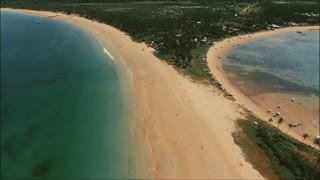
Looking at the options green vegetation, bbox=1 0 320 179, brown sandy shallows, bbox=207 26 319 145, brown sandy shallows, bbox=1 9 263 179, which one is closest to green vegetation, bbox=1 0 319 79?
green vegetation, bbox=1 0 320 179

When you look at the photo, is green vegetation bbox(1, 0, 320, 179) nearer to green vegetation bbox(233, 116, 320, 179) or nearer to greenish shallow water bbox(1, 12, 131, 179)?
green vegetation bbox(233, 116, 320, 179)

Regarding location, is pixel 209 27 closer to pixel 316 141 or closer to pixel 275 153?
pixel 316 141

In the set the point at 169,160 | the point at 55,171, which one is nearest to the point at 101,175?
the point at 55,171

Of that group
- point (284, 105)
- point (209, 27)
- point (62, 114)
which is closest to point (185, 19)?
point (209, 27)

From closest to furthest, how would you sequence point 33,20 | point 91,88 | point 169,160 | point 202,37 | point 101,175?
point 101,175, point 169,160, point 91,88, point 202,37, point 33,20

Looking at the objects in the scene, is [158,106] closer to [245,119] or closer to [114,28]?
[245,119]
